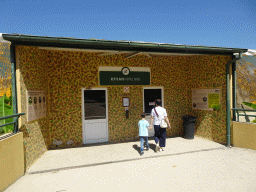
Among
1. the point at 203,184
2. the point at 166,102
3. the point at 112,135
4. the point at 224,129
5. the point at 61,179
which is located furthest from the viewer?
the point at 166,102

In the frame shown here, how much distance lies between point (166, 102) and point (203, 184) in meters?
4.41

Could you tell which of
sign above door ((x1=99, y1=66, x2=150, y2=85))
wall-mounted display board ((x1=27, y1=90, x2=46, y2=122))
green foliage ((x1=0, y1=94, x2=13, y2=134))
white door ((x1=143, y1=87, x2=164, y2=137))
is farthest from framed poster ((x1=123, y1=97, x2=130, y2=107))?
green foliage ((x1=0, y1=94, x2=13, y2=134))

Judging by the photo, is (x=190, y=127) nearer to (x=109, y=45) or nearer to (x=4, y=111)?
(x=109, y=45)

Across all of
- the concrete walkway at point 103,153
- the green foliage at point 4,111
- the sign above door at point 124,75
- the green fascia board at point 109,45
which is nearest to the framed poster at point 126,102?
the sign above door at point 124,75

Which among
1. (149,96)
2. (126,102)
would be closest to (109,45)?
(126,102)

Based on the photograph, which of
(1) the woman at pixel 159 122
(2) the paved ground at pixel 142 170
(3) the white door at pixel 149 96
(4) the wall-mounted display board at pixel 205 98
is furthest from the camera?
(3) the white door at pixel 149 96

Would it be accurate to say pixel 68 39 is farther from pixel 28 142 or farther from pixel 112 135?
pixel 112 135

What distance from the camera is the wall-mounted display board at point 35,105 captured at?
4.84 m

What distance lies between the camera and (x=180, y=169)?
4.39m

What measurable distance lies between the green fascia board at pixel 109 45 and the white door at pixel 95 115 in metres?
2.32

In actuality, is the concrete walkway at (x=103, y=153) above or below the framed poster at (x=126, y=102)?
below

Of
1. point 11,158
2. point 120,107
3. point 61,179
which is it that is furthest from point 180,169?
point 11,158

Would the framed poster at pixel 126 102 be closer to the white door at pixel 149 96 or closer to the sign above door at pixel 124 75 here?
the sign above door at pixel 124 75

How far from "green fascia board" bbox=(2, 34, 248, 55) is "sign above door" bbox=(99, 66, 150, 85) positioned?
1.91 m
